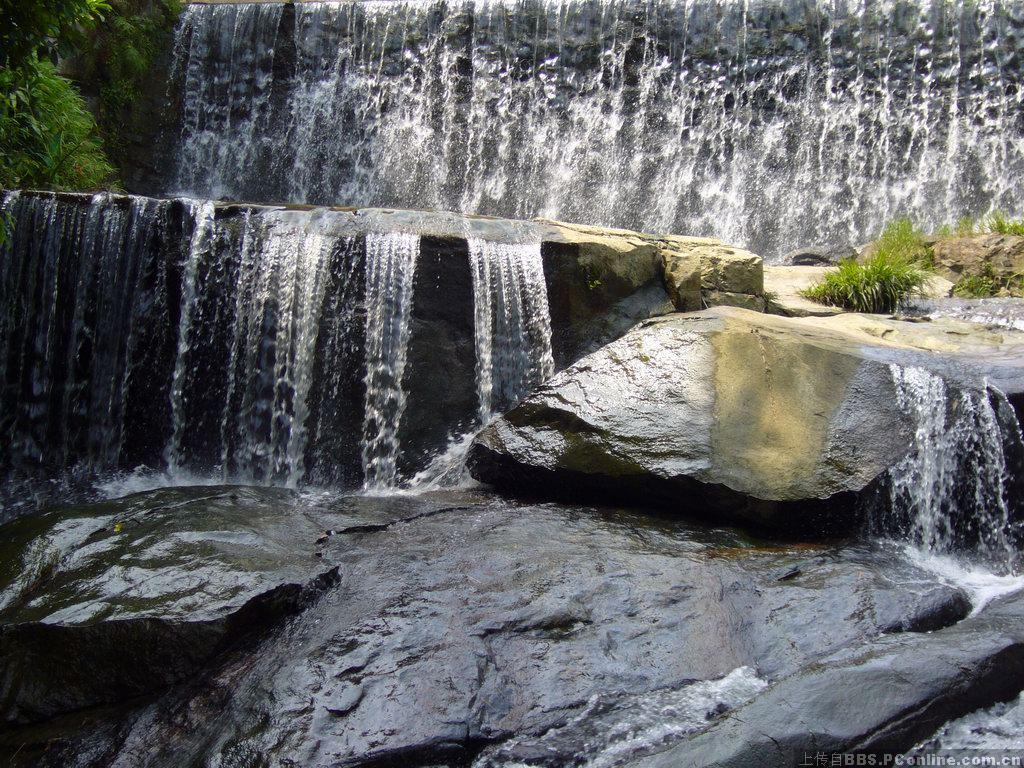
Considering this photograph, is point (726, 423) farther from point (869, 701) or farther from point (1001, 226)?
point (1001, 226)

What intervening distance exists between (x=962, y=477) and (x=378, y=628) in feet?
13.4

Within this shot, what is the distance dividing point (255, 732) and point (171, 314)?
17.0ft

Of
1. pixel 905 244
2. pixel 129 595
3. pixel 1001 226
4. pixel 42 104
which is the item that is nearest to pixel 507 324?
pixel 129 595

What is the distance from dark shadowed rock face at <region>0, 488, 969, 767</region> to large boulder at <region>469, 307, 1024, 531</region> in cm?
42

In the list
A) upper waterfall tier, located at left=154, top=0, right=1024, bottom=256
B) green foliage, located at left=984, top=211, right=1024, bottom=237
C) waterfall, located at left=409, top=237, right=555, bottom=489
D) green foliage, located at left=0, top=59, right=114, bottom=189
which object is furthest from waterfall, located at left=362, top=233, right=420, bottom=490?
green foliage, located at left=984, top=211, right=1024, bottom=237

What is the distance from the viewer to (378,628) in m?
4.21

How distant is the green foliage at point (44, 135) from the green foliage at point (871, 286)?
758 cm

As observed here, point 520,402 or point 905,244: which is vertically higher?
point 905,244

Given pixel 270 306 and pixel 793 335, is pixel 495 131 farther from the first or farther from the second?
pixel 793 335

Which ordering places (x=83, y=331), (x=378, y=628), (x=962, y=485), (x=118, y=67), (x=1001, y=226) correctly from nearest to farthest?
(x=378, y=628)
(x=962, y=485)
(x=83, y=331)
(x=1001, y=226)
(x=118, y=67)

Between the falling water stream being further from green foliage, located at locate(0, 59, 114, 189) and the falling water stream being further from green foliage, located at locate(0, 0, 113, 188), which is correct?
green foliage, located at locate(0, 59, 114, 189)

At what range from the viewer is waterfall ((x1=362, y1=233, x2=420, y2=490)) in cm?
753

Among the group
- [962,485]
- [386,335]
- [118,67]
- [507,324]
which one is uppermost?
[118,67]

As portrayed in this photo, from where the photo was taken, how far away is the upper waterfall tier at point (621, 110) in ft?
40.0
